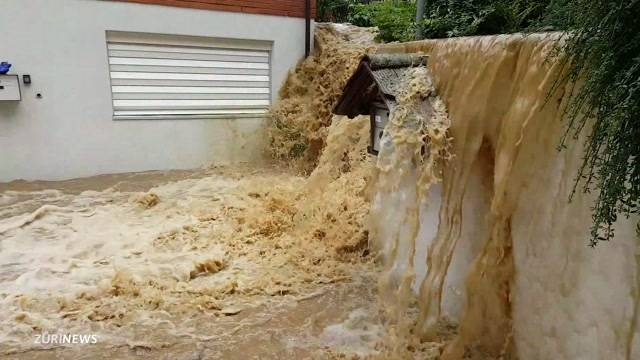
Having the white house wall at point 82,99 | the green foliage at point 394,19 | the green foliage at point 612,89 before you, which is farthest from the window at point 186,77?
the green foliage at point 612,89

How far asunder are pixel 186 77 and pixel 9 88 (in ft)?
9.52

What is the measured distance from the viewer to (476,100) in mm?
3393

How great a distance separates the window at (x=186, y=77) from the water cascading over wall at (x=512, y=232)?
229 inches

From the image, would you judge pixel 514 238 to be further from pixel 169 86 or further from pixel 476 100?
pixel 169 86

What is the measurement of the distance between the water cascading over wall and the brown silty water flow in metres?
0.01

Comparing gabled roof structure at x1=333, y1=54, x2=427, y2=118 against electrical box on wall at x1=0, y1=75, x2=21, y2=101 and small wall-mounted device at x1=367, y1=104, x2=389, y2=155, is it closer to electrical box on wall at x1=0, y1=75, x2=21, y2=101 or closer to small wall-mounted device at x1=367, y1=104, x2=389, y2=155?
small wall-mounted device at x1=367, y1=104, x2=389, y2=155

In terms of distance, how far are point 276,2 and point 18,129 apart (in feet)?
17.3

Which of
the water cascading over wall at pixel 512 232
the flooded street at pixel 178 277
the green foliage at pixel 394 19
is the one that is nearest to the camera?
the water cascading over wall at pixel 512 232

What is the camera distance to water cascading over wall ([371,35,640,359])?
2.61m

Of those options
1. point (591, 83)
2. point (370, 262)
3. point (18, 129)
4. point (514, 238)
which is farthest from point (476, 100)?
point (18, 129)

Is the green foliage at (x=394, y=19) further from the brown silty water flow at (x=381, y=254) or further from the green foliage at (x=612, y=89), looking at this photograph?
the green foliage at (x=612, y=89)

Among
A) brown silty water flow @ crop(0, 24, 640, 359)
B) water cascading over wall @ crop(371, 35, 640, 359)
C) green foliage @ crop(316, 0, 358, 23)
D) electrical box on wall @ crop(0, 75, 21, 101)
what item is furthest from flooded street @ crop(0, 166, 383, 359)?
green foliage @ crop(316, 0, 358, 23)

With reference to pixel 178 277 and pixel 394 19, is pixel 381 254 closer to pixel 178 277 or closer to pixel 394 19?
pixel 178 277

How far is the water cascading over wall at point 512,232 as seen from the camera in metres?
2.61
